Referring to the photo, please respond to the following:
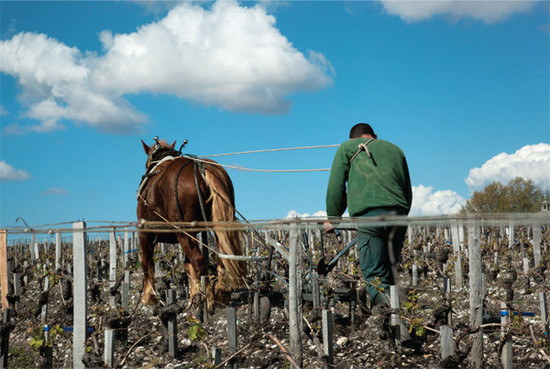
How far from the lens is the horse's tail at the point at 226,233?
6.55 metres

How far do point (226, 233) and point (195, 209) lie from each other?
58 centimetres

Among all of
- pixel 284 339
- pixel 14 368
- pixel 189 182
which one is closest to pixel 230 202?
pixel 189 182

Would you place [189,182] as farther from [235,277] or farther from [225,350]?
[225,350]

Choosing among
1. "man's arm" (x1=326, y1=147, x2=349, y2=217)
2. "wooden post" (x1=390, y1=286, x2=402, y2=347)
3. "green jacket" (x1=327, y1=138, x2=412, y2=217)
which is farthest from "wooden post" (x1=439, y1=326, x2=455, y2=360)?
"man's arm" (x1=326, y1=147, x2=349, y2=217)

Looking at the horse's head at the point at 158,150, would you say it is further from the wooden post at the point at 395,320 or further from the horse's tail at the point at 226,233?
the wooden post at the point at 395,320

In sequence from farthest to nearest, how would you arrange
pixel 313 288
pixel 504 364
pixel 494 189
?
pixel 494 189, pixel 313 288, pixel 504 364

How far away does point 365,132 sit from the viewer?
4891 mm

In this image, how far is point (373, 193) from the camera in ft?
14.6

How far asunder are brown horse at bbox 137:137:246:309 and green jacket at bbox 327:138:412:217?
190cm

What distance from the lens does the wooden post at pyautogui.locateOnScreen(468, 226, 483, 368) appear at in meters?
3.97

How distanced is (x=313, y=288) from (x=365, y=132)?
6.08 feet

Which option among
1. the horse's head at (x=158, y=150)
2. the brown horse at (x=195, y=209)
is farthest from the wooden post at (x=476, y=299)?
the horse's head at (x=158, y=150)

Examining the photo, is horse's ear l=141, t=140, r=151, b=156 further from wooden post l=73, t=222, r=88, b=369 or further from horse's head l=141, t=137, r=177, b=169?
wooden post l=73, t=222, r=88, b=369

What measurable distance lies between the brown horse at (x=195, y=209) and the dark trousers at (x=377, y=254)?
2.03 meters
